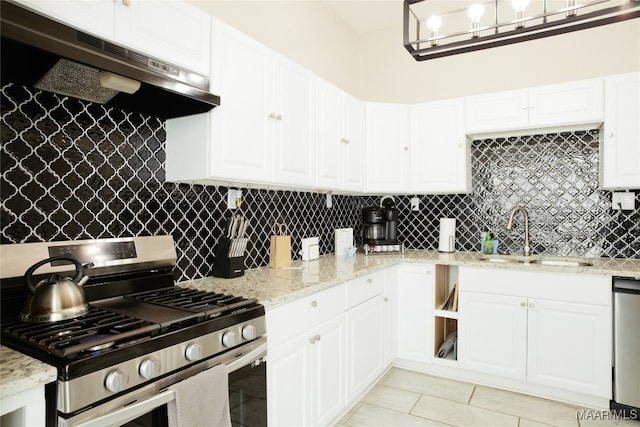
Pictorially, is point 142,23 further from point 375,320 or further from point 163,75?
point 375,320

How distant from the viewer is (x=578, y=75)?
10.1 feet

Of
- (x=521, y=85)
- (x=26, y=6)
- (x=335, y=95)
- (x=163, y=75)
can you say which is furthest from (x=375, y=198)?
(x=26, y=6)

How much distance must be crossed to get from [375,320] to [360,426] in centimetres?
68

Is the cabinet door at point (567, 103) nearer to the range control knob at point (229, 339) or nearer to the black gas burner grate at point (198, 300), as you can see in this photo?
the black gas burner grate at point (198, 300)

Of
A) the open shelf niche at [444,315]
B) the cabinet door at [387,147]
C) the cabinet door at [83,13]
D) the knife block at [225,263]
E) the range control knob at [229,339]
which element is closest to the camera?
the cabinet door at [83,13]

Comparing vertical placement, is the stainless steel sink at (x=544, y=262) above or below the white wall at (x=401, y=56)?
below

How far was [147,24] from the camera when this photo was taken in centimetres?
155

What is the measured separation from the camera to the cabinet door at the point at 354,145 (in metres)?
3.00

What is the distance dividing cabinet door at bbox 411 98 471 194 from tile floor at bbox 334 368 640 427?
1.56 meters

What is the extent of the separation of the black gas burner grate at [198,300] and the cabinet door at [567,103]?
2.58 m

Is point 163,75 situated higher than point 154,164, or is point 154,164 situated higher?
point 163,75

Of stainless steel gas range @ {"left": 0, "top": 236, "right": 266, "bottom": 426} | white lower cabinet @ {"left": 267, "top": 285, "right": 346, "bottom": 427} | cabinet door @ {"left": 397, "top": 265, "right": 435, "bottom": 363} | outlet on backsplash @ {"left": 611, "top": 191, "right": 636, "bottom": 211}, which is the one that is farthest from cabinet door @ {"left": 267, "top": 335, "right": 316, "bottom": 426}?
outlet on backsplash @ {"left": 611, "top": 191, "right": 636, "bottom": 211}

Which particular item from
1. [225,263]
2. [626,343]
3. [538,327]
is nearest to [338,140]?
[225,263]

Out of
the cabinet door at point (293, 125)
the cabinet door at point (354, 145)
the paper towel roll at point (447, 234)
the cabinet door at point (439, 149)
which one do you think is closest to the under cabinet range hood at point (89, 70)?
the cabinet door at point (293, 125)
